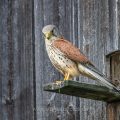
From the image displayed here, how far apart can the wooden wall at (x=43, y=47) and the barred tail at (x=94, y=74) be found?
1.54 ft

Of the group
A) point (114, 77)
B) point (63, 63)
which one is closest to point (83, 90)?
point (63, 63)

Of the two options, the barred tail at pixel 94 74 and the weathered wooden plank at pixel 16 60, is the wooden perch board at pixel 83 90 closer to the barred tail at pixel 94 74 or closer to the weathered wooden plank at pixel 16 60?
the barred tail at pixel 94 74

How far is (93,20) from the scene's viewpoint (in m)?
6.55

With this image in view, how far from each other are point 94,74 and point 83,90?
18cm

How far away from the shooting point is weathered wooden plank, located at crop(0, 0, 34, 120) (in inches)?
275

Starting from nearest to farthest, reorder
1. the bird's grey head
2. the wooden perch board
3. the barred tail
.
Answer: the wooden perch board, the barred tail, the bird's grey head

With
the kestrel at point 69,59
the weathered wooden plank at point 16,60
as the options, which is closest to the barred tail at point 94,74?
the kestrel at point 69,59

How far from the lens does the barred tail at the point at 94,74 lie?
5.79 metres

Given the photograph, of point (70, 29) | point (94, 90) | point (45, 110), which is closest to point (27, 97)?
point (45, 110)

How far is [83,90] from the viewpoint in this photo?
579cm

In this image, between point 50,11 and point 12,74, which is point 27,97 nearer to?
point 12,74

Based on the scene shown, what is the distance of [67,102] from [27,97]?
0.46 metres

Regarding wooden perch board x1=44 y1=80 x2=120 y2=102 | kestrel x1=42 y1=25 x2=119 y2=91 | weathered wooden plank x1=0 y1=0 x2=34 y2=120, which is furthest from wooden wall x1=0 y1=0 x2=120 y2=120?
kestrel x1=42 y1=25 x2=119 y2=91

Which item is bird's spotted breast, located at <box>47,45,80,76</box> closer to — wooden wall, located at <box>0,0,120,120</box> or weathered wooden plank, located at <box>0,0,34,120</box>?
Answer: wooden wall, located at <box>0,0,120,120</box>
